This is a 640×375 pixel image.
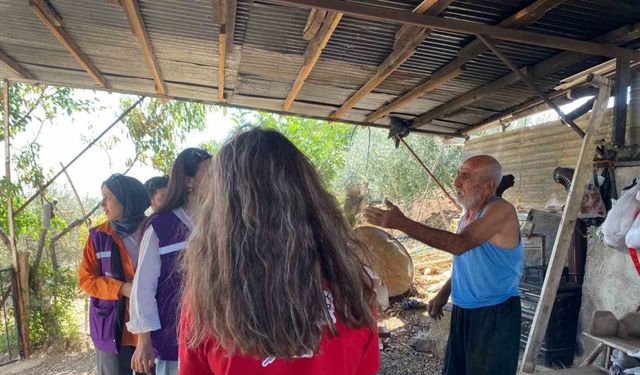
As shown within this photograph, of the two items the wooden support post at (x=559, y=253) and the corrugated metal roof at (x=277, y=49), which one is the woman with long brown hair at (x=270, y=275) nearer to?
the corrugated metal roof at (x=277, y=49)

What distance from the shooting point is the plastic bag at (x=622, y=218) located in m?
2.70

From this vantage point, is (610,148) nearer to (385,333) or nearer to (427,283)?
(385,333)

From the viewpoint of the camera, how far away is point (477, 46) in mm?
3223

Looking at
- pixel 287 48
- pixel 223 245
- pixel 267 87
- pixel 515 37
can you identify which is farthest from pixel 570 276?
pixel 223 245

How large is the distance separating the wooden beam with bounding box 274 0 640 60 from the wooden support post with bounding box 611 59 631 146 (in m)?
0.08

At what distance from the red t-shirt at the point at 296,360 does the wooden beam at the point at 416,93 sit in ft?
9.70

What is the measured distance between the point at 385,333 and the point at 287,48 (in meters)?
3.02

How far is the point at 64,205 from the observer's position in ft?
35.4

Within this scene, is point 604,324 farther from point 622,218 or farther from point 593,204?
point 593,204

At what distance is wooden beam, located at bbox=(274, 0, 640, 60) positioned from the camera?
2.56 meters

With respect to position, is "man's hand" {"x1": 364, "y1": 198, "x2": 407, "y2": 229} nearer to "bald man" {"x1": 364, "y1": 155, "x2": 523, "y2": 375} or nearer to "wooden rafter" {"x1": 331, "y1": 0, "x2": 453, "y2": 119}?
"bald man" {"x1": 364, "y1": 155, "x2": 523, "y2": 375}

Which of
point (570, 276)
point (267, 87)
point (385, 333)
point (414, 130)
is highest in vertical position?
point (267, 87)

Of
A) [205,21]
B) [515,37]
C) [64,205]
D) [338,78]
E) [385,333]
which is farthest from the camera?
[64,205]

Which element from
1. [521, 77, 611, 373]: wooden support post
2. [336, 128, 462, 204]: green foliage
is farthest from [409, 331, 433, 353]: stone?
[336, 128, 462, 204]: green foliage
